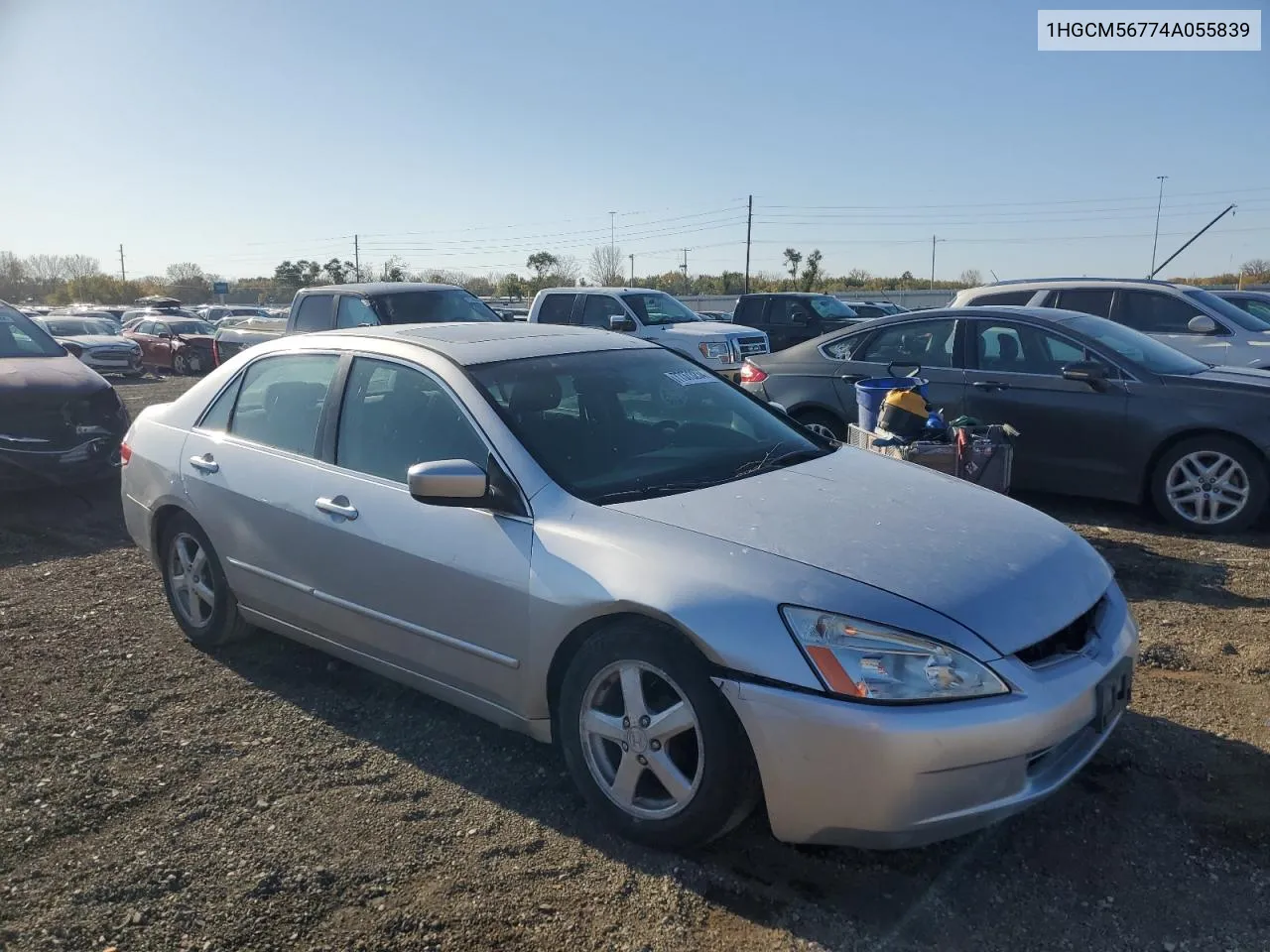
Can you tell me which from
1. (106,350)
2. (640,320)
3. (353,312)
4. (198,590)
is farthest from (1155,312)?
(106,350)

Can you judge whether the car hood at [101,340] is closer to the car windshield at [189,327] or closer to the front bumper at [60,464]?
the car windshield at [189,327]

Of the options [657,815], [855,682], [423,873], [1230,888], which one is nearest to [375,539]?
[423,873]

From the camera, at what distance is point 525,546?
132 inches

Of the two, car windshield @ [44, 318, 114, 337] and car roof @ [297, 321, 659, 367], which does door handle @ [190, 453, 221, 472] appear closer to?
car roof @ [297, 321, 659, 367]

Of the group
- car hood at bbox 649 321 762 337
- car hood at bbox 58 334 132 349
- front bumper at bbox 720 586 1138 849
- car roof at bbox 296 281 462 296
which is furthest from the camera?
car hood at bbox 58 334 132 349

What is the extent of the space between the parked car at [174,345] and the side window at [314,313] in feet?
51.3

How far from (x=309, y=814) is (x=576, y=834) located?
93 centimetres

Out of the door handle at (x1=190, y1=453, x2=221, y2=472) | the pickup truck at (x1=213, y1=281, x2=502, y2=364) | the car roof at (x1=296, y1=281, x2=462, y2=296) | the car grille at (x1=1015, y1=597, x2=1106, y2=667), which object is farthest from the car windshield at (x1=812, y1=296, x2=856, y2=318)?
the car grille at (x1=1015, y1=597, x2=1106, y2=667)

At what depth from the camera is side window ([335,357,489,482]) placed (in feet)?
12.4

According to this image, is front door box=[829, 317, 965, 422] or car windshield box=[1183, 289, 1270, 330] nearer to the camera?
front door box=[829, 317, 965, 422]

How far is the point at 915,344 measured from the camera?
8.02 meters

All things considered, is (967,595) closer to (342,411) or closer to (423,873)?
(423,873)

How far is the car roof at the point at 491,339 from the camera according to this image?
4078 mm

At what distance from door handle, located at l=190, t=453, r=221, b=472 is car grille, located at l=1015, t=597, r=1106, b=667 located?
138 inches
